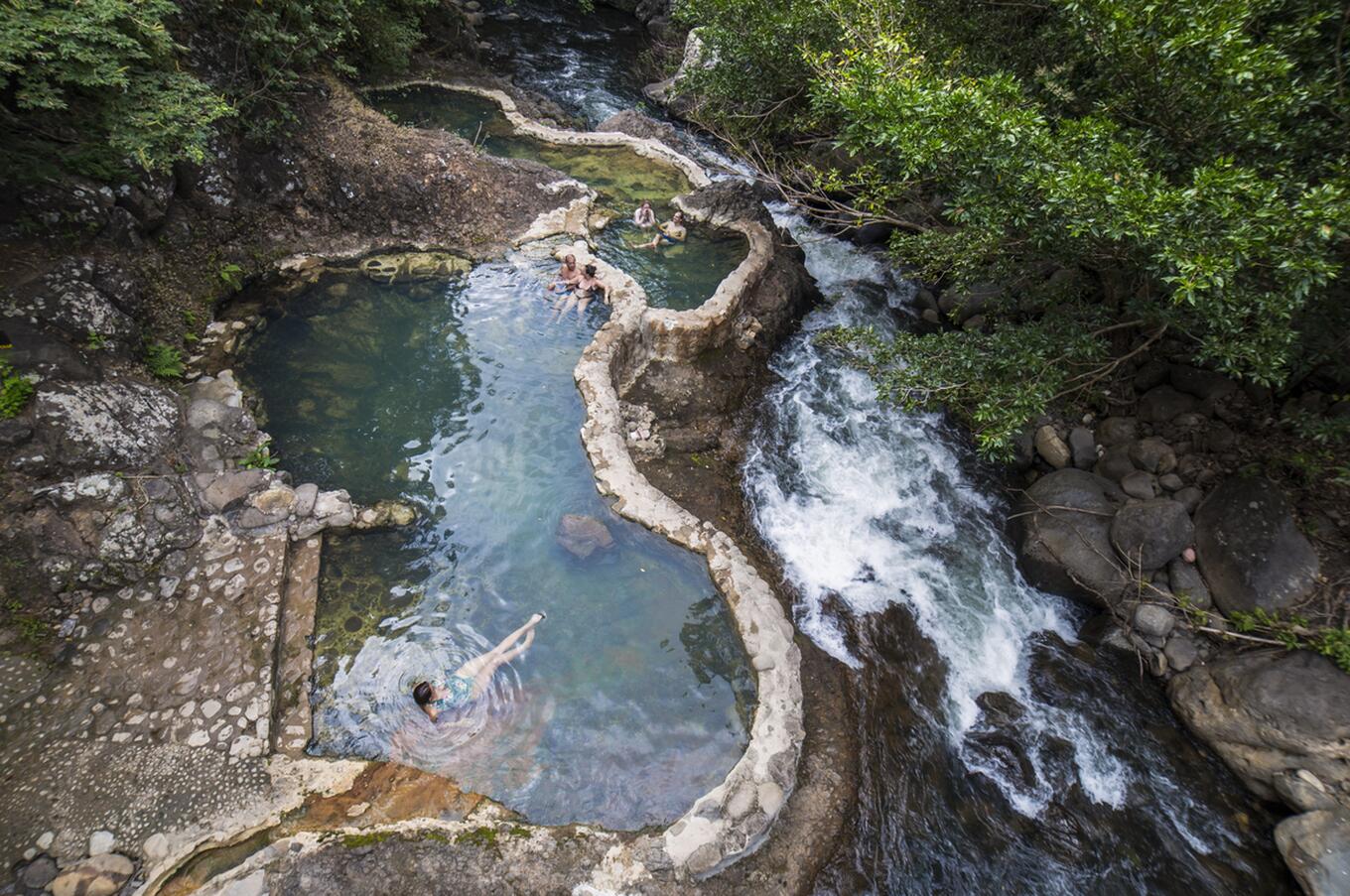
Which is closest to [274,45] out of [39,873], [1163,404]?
[39,873]

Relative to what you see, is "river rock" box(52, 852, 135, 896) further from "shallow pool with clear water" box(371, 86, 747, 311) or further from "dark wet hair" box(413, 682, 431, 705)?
"shallow pool with clear water" box(371, 86, 747, 311)

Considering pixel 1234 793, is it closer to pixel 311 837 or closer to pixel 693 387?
pixel 693 387

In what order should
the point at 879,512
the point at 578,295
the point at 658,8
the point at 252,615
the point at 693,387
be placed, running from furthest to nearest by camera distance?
1. the point at 658,8
2. the point at 578,295
3. the point at 693,387
4. the point at 879,512
5. the point at 252,615

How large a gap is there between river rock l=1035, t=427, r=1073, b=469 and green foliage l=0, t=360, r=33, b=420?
1238cm

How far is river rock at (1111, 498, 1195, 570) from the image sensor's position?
7676 millimetres

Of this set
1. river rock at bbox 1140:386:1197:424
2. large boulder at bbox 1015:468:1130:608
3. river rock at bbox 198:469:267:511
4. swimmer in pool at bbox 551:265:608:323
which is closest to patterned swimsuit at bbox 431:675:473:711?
river rock at bbox 198:469:267:511

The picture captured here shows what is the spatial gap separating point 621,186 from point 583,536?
9290 millimetres

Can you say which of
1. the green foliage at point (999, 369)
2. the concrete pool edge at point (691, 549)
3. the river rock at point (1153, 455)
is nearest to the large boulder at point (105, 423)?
the concrete pool edge at point (691, 549)

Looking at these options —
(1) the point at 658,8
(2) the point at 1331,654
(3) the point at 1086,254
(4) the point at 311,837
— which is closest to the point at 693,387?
(3) the point at 1086,254

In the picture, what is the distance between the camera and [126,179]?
8.40m

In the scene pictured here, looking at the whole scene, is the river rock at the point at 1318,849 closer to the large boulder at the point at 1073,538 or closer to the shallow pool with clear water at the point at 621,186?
A: the large boulder at the point at 1073,538

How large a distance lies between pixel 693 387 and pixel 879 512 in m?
3.36

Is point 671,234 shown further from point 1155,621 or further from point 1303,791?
point 1303,791

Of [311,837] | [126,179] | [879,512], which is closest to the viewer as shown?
[311,837]
